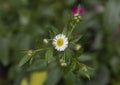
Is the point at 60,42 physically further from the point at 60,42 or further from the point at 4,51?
the point at 4,51

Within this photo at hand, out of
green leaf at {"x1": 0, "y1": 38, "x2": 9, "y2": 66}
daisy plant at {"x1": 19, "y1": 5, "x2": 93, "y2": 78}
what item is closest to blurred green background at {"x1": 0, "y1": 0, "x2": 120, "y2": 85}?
green leaf at {"x1": 0, "y1": 38, "x2": 9, "y2": 66}

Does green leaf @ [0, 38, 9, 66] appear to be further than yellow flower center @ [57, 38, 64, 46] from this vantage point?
Yes

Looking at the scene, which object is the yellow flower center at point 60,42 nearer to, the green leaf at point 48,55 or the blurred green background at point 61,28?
the green leaf at point 48,55

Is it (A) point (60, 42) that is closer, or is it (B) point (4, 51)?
(A) point (60, 42)

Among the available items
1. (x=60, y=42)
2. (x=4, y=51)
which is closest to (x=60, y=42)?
(x=60, y=42)

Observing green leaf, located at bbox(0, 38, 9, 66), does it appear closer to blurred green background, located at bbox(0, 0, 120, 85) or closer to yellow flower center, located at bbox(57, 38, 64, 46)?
blurred green background, located at bbox(0, 0, 120, 85)

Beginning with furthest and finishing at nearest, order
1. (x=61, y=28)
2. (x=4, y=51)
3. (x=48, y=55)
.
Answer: (x=61, y=28)
(x=4, y=51)
(x=48, y=55)
